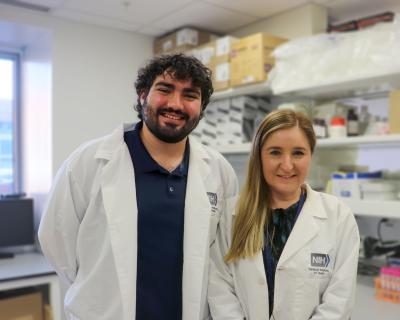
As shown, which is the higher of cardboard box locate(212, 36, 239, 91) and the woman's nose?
cardboard box locate(212, 36, 239, 91)

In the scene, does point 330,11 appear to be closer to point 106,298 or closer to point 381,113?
point 381,113

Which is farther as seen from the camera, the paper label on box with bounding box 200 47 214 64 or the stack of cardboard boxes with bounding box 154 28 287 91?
the paper label on box with bounding box 200 47 214 64

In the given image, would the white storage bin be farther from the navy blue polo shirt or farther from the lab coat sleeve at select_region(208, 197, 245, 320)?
the navy blue polo shirt

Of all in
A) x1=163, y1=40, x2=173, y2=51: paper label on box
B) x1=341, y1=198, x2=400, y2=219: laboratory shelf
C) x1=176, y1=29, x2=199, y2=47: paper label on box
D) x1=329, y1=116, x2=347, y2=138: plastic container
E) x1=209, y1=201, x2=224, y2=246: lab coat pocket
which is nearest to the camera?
x1=209, y1=201, x2=224, y2=246: lab coat pocket

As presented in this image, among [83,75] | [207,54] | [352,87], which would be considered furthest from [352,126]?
[83,75]

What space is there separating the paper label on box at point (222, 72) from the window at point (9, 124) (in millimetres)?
1713

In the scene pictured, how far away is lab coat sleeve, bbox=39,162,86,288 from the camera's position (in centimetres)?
145

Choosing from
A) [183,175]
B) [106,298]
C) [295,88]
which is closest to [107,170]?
[183,175]

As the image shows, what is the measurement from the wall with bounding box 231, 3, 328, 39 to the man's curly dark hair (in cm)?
137

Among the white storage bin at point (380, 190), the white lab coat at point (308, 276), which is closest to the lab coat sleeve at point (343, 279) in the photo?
the white lab coat at point (308, 276)

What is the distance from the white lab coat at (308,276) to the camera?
4.13 ft

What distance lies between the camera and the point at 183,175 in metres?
1.46

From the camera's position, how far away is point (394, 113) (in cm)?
204

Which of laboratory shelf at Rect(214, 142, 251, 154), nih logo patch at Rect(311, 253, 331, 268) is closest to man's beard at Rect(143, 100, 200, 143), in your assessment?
nih logo patch at Rect(311, 253, 331, 268)
